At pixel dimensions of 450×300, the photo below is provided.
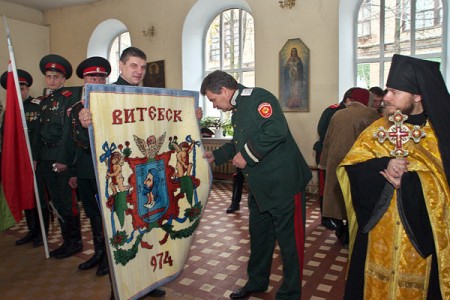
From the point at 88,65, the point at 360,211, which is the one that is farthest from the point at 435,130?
the point at 88,65

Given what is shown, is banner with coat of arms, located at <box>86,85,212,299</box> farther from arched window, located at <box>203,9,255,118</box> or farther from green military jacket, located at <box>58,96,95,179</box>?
arched window, located at <box>203,9,255,118</box>

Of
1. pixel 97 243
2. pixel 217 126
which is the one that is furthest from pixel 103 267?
pixel 217 126

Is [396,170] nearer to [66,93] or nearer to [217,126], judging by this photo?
[66,93]

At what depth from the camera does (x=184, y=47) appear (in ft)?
27.6

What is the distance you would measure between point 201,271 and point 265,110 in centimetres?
176

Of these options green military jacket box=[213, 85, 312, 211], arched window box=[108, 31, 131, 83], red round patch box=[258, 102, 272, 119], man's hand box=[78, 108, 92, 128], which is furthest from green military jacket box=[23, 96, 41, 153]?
arched window box=[108, 31, 131, 83]

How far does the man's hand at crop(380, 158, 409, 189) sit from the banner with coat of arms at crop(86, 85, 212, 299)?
153cm

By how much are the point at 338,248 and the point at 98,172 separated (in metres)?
2.83

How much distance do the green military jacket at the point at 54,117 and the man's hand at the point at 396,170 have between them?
10.3 feet

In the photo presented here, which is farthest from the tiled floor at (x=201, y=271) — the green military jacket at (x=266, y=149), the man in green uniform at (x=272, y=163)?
the green military jacket at (x=266, y=149)

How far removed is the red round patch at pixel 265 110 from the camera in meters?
2.44

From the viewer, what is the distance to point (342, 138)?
3688 mm

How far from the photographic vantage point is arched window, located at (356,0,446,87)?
616cm

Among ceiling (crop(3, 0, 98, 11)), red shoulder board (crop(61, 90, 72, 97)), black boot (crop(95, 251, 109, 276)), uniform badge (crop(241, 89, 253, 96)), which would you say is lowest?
black boot (crop(95, 251, 109, 276))
